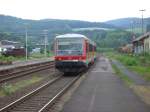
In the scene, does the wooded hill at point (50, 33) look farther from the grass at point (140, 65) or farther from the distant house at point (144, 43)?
the grass at point (140, 65)

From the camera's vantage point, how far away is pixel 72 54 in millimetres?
28375

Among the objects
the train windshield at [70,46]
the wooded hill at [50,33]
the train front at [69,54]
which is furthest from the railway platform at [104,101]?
the wooded hill at [50,33]

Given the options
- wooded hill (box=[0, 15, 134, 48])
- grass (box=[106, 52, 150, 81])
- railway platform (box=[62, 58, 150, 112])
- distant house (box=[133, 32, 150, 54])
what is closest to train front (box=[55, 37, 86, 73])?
grass (box=[106, 52, 150, 81])

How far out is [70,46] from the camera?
2883 centimetres

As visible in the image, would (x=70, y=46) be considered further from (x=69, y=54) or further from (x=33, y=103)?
(x=33, y=103)

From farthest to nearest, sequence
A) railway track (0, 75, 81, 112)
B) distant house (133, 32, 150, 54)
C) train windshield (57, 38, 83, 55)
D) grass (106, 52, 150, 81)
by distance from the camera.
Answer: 1. distant house (133, 32, 150, 54)
2. grass (106, 52, 150, 81)
3. train windshield (57, 38, 83, 55)
4. railway track (0, 75, 81, 112)

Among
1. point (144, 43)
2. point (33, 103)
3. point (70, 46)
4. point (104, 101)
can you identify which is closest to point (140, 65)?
point (70, 46)

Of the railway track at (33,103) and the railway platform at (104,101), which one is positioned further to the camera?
the railway platform at (104,101)

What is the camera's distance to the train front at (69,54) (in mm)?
28125

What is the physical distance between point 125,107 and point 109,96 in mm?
2961

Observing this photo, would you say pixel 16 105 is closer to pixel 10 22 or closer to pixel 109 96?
pixel 109 96

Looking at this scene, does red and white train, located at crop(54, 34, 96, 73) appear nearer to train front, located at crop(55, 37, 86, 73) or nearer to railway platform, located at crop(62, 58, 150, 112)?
train front, located at crop(55, 37, 86, 73)

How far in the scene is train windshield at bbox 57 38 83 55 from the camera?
28484 mm

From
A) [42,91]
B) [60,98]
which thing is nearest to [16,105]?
[60,98]
